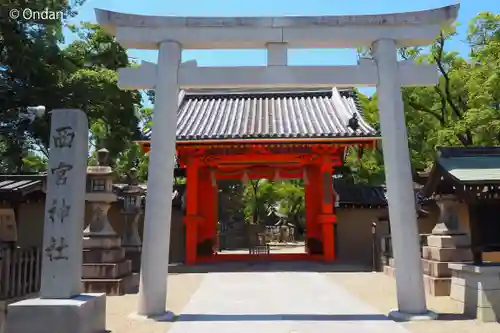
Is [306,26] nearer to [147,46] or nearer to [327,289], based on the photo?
[147,46]

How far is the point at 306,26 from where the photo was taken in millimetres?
7055

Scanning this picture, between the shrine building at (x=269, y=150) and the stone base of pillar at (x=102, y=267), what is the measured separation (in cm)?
445

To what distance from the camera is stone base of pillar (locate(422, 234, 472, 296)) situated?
28.1 ft

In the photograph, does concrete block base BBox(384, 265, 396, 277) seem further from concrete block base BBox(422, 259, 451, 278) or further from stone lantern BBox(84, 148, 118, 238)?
stone lantern BBox(84, 148, 118, 238)

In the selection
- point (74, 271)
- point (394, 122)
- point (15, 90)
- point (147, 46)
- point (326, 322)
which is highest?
point (15, 90)

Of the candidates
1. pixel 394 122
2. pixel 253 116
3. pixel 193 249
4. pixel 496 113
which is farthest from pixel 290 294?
pixel 496 113

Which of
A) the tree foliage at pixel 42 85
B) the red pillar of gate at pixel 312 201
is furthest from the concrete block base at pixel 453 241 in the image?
the tree foliage at pixel 42 85

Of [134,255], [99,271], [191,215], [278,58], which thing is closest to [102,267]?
[99,271]

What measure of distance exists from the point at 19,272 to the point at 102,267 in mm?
2003

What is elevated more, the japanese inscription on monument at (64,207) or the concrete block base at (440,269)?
the japanese inscription on monument at (64,207)

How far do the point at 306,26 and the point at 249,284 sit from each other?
5.83 m

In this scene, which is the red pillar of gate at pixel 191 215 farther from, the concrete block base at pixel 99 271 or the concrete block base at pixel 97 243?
the concrete block base at pixel 99 271

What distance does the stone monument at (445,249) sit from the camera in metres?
8.58

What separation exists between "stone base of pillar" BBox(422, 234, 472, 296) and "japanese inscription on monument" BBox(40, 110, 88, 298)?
6478 millimetres
